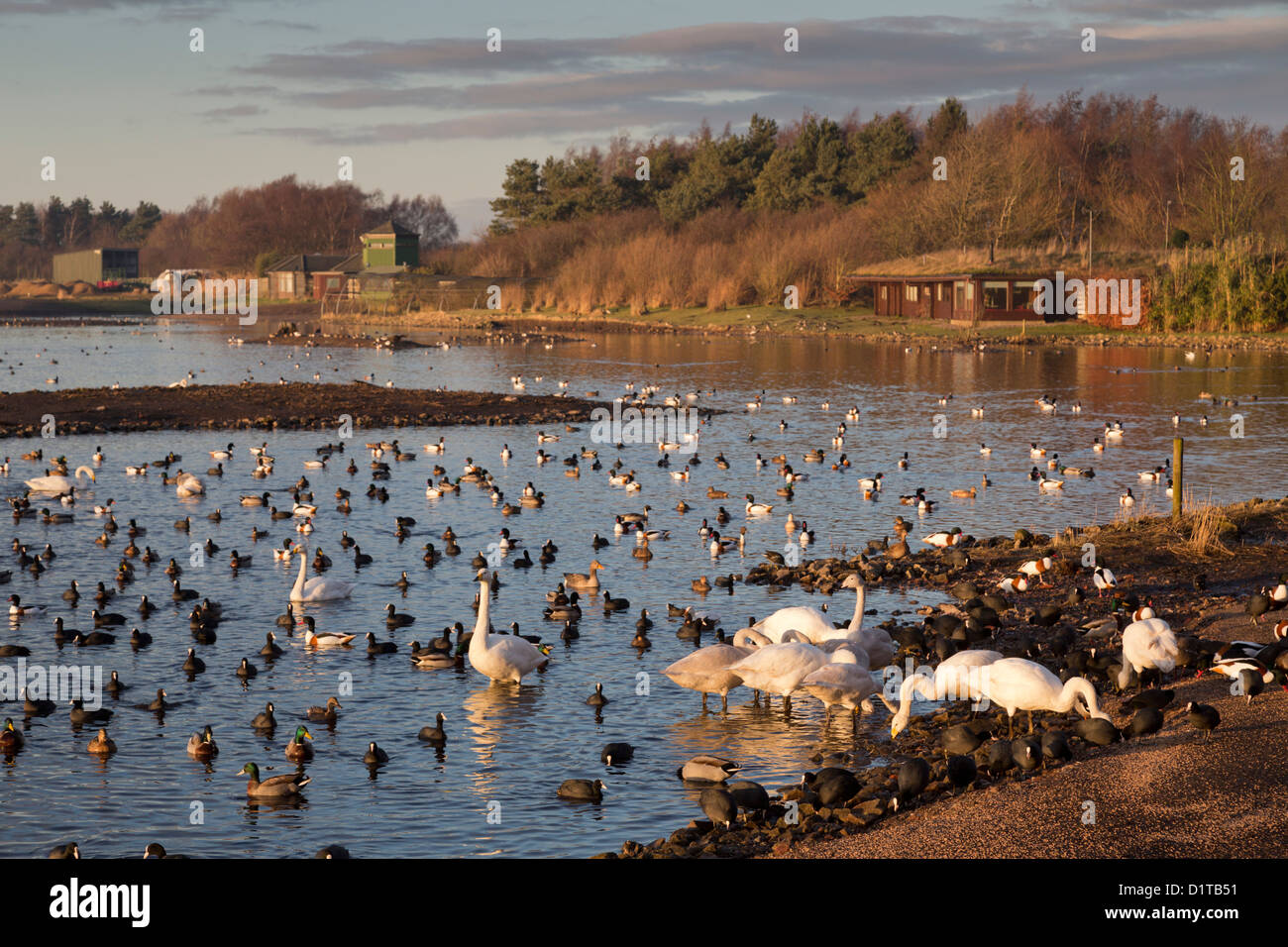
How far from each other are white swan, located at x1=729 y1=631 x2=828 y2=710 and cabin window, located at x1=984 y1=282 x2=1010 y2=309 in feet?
253

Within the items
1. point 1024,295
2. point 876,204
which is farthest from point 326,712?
point 876,204

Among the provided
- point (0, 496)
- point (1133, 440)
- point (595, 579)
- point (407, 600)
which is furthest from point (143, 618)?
point (1133, 440)

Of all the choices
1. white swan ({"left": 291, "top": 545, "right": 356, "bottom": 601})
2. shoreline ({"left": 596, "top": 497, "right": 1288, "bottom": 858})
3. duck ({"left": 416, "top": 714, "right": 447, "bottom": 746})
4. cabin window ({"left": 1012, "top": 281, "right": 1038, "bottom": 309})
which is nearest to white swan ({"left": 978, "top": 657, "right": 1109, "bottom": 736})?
shoreline ({"left": 596, "top": 497, "right": 1288, "bottom": 858})

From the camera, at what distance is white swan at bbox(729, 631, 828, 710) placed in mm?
15961

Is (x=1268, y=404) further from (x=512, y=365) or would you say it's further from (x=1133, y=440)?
(x=512, y=365)

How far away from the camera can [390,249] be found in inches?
5182

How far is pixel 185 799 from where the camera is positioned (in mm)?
13625

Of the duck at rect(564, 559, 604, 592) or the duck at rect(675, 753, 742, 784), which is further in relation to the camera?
the duck at rect(564, 559, 604, 592)

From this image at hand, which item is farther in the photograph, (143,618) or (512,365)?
(512,365)

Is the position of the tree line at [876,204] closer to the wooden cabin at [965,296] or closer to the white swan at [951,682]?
the wooden cabin at [965,296]

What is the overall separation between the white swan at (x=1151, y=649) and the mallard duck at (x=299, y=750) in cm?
950

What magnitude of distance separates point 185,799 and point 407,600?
884 cm

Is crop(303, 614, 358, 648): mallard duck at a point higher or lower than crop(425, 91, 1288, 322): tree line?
lower

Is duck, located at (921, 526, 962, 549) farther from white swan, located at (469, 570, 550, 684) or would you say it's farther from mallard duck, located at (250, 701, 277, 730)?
mallard duck, located at (250, 701, 277, 730)
